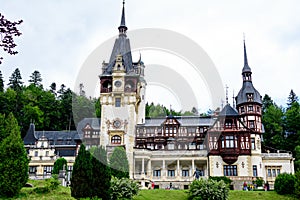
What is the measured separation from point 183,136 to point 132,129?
7594 mm

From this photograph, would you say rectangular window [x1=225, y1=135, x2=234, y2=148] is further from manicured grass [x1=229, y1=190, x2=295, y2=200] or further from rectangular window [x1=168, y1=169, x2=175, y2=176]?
manicured grass [x1=229, y1=190, x2=295, y2=200]

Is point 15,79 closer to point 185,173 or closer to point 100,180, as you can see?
point 185,173

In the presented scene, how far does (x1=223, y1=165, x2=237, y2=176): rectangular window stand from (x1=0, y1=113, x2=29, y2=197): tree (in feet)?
95.6

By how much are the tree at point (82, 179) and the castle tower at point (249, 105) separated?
31.9m

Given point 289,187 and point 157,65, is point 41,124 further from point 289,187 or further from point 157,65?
point 289,187

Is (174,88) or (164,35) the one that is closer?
(164,35)

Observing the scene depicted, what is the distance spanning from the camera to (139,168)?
48406 millimetres

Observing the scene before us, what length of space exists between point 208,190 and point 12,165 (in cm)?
1436

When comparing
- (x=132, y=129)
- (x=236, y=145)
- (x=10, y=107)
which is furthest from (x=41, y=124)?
(x=236, y=145)

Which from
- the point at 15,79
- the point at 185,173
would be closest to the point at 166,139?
the point at 185,173

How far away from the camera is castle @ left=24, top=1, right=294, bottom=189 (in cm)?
4628

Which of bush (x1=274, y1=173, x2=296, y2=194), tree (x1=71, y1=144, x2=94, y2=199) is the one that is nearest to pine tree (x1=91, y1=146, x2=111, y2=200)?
tree (x1=71, y1=144, x2=94, y2=199)

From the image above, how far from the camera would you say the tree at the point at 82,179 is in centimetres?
2219

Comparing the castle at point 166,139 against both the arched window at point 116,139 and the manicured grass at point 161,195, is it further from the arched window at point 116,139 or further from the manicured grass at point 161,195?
the manicured grass at point 161,195
